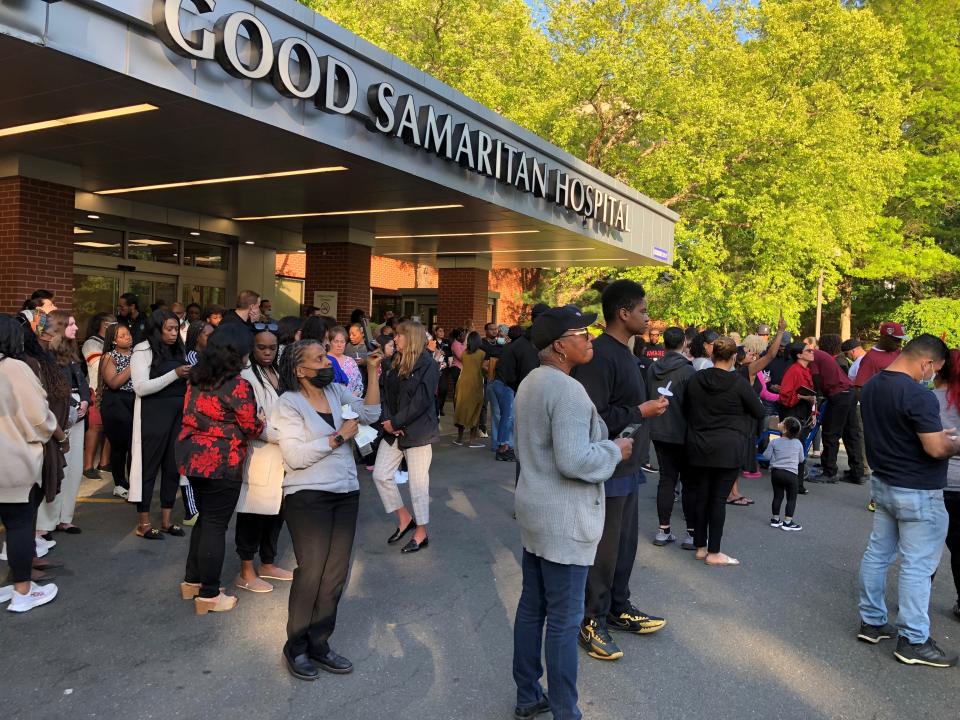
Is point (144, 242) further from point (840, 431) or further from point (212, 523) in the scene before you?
point (840, 431)

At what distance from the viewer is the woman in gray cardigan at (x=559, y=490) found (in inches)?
117

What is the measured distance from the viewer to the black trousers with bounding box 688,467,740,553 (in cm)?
559

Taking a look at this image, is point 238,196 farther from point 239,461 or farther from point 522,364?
point 239,461

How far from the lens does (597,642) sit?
13.0 feet

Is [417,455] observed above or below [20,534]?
above

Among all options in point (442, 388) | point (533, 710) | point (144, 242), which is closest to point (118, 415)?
point (533, 710)

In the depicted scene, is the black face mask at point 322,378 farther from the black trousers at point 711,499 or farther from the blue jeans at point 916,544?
the blue jeans at point 916,544

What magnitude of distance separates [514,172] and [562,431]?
811 centimetres

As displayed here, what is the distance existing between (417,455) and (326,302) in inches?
311

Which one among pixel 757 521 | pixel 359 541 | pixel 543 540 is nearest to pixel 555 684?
pixel 543 540

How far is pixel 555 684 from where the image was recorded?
3055 millimetres

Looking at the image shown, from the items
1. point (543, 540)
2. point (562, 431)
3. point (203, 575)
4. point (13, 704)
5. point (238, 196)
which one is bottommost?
point (13, 704)

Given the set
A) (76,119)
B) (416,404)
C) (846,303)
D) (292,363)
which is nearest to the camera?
(292,363)

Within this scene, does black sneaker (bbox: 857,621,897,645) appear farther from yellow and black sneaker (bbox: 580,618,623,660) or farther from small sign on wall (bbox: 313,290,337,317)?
small sign on wall (bbox: 313,290,337,317)
